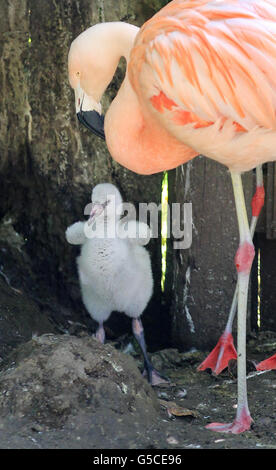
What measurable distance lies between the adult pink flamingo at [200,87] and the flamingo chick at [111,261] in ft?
2.33

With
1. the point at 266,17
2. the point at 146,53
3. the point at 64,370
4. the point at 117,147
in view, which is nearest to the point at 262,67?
the point at 266,17

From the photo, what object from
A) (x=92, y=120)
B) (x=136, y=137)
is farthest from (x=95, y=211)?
(x=136, y=137)

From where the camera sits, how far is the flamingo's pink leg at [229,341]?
14.5 ft

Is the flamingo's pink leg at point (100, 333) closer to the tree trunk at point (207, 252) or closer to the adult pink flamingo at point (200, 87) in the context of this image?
the tree trunk at point (207, 252)

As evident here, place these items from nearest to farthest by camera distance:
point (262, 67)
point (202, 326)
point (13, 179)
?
point (262, 67) < point (202, 326) < point (13, 179)

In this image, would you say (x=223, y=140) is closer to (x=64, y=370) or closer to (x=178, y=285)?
(x=64, y=370)

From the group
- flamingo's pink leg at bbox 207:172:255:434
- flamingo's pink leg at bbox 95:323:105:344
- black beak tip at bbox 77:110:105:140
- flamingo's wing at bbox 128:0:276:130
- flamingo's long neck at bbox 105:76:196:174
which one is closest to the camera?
flamingo's wing at bbox 128:0:276:130

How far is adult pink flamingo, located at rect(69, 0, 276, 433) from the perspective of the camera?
3.30 m

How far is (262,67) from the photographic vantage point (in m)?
3.27

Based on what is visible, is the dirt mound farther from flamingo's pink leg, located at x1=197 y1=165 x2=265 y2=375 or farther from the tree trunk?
the tree trunk

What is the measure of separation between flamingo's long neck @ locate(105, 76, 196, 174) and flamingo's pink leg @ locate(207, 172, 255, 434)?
36cm

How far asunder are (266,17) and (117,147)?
92 centimetres

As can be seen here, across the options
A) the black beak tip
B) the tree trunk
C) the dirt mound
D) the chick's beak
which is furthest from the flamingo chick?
the dirt mound

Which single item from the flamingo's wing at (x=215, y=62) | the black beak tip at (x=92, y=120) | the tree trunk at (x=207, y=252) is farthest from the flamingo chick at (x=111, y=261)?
the flamingo's wing at (x=215, y=62)
